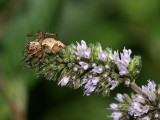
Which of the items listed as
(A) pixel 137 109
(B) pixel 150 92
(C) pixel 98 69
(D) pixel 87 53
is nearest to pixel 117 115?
(A) pixel 137 109

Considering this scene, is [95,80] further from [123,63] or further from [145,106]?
[145,106]

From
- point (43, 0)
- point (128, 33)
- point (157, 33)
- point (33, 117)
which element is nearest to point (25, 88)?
point (33, 117)

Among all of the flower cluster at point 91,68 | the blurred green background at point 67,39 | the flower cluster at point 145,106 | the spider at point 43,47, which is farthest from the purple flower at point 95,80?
the blurred green background at point 67,39

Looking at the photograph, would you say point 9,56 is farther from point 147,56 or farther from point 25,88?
point 147,56

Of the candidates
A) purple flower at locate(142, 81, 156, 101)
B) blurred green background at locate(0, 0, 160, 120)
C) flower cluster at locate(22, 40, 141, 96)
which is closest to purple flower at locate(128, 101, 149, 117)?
purple flower at locate(142, 81, 156, 101)

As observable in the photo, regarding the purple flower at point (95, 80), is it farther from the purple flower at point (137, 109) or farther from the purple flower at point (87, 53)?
the purple flower at point (137, 109)

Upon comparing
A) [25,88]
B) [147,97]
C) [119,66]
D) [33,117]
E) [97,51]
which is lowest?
[147,97]
